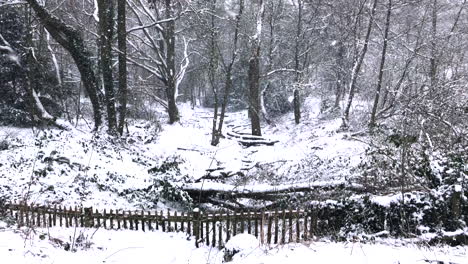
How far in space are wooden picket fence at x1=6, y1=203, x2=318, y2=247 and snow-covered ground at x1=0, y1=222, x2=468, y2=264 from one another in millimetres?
371

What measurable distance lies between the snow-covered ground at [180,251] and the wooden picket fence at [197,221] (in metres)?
0.37

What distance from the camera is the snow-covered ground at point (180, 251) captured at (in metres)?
5.70

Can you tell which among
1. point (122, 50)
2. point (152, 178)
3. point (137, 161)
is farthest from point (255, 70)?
point (152, 178)

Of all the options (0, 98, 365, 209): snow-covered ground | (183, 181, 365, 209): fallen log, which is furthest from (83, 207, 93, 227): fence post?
(183, 181, 365, 209): fallen log

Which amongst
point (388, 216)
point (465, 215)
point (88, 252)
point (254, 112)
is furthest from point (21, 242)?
point (254, 112)

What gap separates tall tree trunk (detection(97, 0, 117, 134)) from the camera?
55.1ft

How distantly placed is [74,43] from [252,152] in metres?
10.6

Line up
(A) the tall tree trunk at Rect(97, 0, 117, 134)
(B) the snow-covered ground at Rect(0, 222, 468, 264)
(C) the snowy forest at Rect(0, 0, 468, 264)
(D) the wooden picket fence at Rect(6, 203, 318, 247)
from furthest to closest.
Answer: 1. (A) the tall tree trunk at Rect(97, 0, 117, 134)
2. (D) the wooden picket fence at Rect(6, 203, 318, 247)
3. (C) the snowy forest at Rect(0, 0, 468, 264)
4. (B) the snow-covered ground at Rect(0, 222, 468, 264)

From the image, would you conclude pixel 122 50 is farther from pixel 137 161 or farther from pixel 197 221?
pixel 197 221

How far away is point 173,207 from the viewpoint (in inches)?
434

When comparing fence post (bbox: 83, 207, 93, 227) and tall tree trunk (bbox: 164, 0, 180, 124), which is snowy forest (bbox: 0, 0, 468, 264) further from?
fence post (bbox: 83, 207, 93, 227)

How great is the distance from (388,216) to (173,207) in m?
6.34

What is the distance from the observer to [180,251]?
7469mm

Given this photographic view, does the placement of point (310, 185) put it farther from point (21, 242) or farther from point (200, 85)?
point (200, 85)
